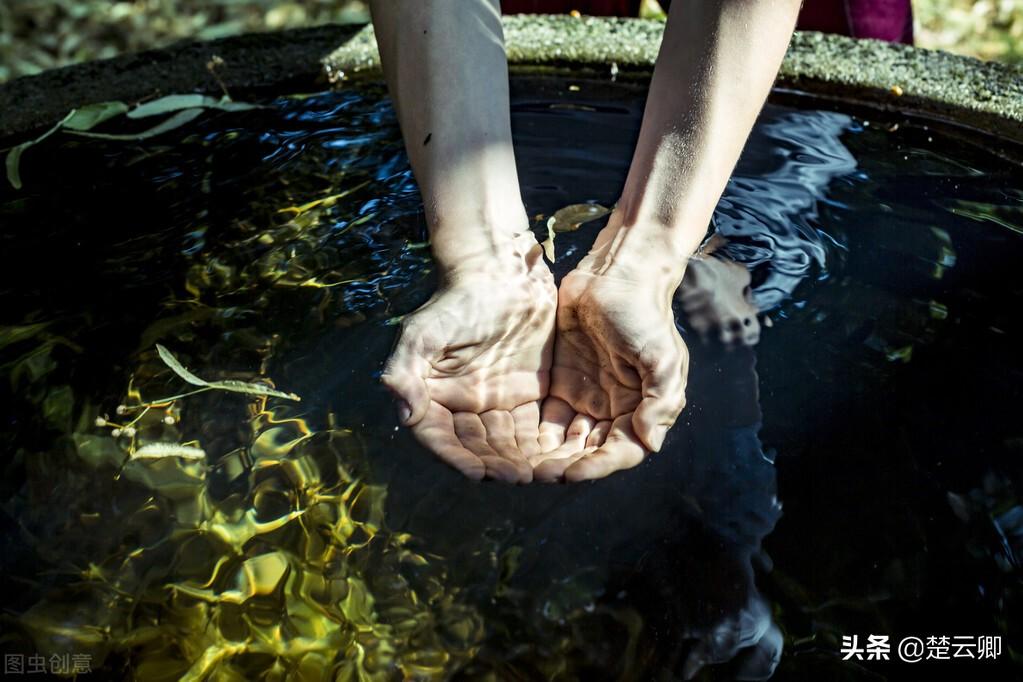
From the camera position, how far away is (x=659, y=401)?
1.20 metres

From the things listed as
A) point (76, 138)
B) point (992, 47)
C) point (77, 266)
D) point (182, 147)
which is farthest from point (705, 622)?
point (992, 47)

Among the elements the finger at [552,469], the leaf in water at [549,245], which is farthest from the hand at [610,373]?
the leaf in water at [549,245]

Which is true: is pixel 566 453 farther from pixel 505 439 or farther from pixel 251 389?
pixel 251 389

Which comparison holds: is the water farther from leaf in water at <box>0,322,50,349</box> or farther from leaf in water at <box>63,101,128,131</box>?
leaf in water at <box>63,101,128,131</box>

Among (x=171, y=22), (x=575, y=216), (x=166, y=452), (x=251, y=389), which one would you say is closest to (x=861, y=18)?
(x=575, y=216)

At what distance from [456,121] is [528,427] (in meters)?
0.60

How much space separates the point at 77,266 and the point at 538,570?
3.68ft

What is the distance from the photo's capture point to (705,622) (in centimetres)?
109

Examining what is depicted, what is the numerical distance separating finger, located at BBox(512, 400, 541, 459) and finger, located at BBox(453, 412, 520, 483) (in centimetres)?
5

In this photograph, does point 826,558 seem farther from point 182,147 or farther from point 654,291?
point 182,147

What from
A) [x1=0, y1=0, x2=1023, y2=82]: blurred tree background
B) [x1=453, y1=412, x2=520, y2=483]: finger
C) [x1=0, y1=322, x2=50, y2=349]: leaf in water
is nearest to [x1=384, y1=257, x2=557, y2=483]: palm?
[x1=453, y1=412, x2=520, y2=483]: finger

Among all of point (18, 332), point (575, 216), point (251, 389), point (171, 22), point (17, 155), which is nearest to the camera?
point (251, 389)

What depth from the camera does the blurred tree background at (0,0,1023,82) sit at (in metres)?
4.02

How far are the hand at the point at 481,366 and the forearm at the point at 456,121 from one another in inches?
3.4
